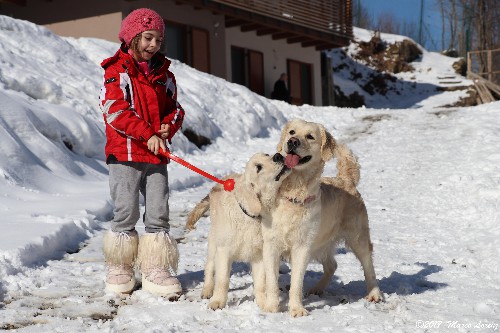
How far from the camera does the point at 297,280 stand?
4.60 m

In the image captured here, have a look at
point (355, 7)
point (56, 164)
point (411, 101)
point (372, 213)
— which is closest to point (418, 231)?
point (372, 213)

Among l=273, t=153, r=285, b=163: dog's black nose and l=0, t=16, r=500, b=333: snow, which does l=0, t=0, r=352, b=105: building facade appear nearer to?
l=0, t=16, r=500, b=333: snow

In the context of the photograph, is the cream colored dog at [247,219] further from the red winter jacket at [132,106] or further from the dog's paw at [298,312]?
the red winter jacket at [132,106]

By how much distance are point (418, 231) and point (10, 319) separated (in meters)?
5.08

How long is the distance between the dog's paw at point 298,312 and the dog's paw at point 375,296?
0.73 m

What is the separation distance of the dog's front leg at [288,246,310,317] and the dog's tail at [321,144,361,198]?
79cm

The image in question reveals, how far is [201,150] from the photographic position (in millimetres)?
14383

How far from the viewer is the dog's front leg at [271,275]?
455 centimetres

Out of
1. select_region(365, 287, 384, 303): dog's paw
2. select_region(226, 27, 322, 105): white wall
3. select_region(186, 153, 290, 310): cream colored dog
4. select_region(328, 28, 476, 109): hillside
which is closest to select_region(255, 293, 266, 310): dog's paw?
select_region(186, 153, 290, 310): cream colored dog

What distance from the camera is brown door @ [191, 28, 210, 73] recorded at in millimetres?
23372

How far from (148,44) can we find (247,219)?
159 centimetres

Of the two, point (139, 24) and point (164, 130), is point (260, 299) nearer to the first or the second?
point (164, 130)

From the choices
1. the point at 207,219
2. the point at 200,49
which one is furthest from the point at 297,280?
the point at 200,49

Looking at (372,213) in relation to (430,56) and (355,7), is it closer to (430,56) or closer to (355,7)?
(430,56)
